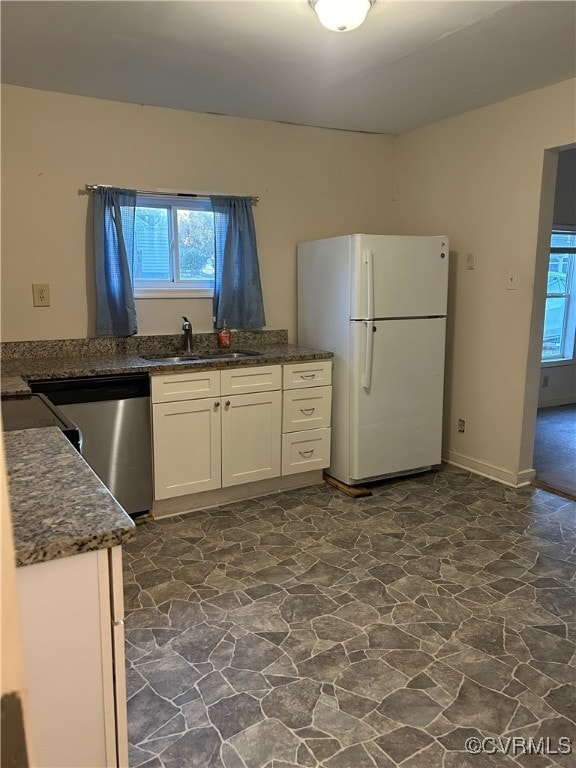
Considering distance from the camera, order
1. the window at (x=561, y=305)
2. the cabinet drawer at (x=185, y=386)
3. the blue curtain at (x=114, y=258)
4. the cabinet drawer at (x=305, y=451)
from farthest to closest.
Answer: the window at (x=561, y=305) < the cabinet drawer at (x=305, y=451) < the blue curtain at (x=114, y=258) < the cabinet drawer at (x=185, y=386)

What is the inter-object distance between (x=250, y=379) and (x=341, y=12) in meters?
1.89

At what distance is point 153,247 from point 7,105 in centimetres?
107

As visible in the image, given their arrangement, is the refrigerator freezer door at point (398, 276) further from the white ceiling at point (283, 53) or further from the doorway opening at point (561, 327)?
the doorway opening at point (561, 327)

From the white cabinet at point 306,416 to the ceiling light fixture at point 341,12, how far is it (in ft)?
6.02

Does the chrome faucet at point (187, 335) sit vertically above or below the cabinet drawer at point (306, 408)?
above

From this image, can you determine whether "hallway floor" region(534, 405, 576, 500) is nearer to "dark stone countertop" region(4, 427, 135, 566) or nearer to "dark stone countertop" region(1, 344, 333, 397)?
"dark stone countertop" region(1, 344, 333, 397)

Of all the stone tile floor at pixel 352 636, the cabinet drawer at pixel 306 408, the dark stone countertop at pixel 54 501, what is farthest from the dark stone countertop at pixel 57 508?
the cabinet drawer at pixel 306 408

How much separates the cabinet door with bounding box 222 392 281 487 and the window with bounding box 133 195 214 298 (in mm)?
893

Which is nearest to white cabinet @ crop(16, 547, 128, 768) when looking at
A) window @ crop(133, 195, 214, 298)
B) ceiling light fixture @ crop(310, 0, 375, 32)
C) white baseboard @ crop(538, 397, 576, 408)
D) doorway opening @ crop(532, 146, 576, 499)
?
ceiling light fixture @ crop(310, 0, 375, 32)

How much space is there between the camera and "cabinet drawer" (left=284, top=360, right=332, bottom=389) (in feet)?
11.5

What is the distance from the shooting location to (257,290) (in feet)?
12.5

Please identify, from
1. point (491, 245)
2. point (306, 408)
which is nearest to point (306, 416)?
point (306, 408)

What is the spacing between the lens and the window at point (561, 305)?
18.9ft

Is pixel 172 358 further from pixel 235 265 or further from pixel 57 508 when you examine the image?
pixel 57 508
